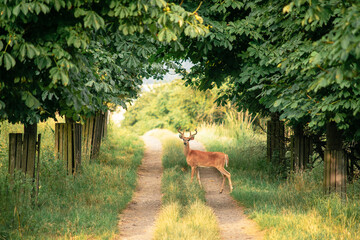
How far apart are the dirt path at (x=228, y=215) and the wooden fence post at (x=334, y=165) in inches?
75.8

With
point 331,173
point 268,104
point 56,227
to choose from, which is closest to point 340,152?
point 331,173

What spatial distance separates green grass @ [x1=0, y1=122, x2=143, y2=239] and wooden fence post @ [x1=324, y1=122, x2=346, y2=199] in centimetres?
467

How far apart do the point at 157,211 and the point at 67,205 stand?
2.23 metres

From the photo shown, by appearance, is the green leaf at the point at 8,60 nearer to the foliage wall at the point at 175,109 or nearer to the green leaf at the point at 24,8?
the green leaf at the point at 24,8

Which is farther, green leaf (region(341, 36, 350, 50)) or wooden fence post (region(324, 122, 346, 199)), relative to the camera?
wooden fence post (region(324, 122, 346, 199))

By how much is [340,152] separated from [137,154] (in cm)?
1322

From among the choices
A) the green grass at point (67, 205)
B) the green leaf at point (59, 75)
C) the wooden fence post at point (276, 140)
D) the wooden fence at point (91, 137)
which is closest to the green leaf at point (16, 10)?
the green leaf at point (59, 75)

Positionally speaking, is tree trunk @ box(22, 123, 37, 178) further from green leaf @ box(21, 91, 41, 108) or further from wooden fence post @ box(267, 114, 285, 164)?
wooden fence post @ box(267, 114, 285, 164)

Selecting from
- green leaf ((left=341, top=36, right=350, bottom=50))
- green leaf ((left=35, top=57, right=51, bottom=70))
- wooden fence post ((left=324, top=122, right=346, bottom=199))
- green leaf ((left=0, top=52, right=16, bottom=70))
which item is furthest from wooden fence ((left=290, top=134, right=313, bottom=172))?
green leaf ((left=0, top=52, right=16, bottom=70))

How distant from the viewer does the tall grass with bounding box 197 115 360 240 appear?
689 cm

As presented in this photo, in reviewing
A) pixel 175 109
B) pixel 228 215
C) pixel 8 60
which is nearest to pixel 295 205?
pixel 228 215

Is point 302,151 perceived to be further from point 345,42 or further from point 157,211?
point 345,42

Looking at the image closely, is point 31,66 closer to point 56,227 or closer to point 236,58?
point 56,227

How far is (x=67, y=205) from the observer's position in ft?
29.4
